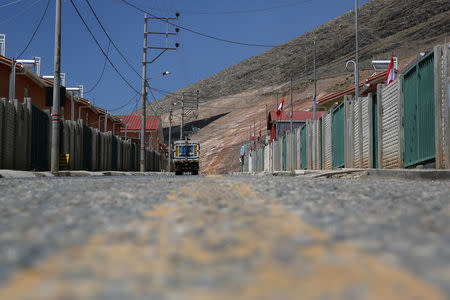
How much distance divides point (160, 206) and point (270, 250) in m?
1.98

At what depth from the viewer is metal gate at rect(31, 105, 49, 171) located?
16.8m

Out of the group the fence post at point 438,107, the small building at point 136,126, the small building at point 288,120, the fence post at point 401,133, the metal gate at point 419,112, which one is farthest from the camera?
the small building at point 136,126

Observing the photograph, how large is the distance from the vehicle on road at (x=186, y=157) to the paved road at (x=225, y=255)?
36.7 meters

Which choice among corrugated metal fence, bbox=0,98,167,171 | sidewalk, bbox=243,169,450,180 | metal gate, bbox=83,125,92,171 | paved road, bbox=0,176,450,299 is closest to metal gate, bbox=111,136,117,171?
corrugated metal fence, bbox=0,98,167,171

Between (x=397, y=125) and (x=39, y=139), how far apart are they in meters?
13.0

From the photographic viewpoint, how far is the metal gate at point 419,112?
1032 centimetres

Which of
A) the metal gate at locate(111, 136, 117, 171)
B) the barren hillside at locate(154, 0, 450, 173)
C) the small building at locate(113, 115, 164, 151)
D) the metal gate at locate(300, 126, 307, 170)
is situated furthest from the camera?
the barren hillside at locate(154, 0, 450, 173)

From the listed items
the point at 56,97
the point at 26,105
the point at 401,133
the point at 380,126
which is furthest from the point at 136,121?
the point at 401,133

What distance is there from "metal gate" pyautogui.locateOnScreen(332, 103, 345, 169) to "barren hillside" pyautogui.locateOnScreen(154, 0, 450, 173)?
54.3 m

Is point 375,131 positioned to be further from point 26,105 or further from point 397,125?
point 26,105

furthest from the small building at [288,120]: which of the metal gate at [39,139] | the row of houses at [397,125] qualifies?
the metal gate at [39,139]

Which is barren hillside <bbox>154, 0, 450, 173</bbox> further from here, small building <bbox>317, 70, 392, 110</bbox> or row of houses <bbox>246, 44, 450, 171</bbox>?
row of houses <bbox>246, 44, 450, 171</bbox>

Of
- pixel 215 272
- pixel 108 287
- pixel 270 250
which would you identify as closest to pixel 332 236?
pixel 270 250

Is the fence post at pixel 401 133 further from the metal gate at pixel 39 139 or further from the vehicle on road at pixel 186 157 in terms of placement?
the vehicle on road at pixel 186 157
